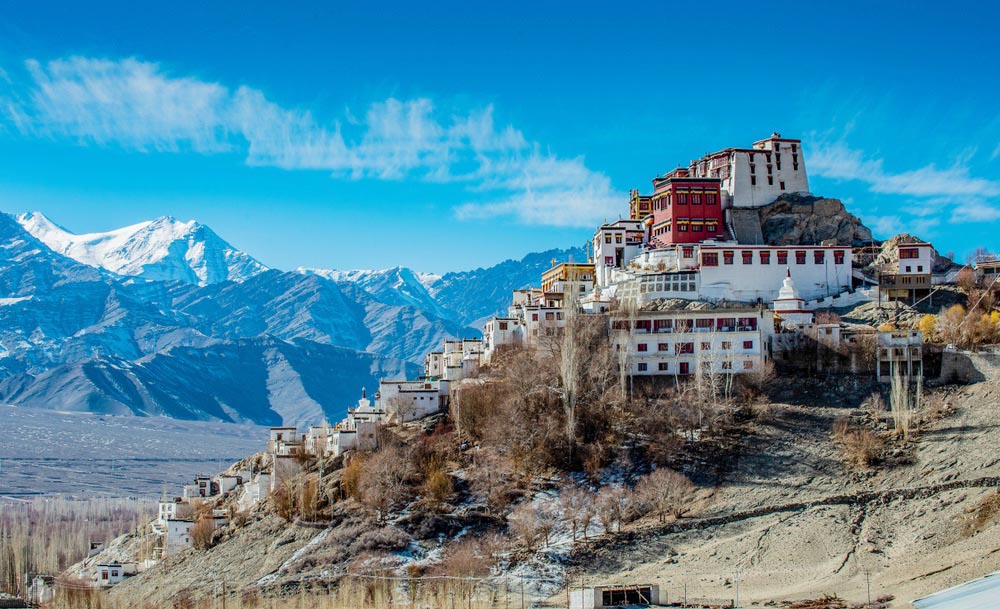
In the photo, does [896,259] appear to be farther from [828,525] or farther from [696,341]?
[828,525]

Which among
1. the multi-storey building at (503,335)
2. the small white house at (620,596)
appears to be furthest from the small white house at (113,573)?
the small white house at (620,596)

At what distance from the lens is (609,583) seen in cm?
5459

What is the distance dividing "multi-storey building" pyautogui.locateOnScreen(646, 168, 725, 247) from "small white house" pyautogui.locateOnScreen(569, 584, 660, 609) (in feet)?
148

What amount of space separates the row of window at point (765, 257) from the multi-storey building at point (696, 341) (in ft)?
29.4

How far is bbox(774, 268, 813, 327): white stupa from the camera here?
250ft

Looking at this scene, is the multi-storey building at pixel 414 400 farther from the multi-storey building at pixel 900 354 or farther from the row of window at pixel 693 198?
the multi-storey building at pixel 900 354

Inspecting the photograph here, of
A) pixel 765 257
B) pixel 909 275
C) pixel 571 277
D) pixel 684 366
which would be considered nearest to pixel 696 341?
pixel 684 366

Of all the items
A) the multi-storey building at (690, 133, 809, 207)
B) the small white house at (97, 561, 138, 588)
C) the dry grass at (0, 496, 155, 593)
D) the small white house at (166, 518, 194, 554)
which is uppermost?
the multi-storey building at (690, 133, 809, 207)

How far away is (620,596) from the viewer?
49.3m

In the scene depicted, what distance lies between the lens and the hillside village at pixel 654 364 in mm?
65938

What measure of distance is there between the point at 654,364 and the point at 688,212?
21.5m

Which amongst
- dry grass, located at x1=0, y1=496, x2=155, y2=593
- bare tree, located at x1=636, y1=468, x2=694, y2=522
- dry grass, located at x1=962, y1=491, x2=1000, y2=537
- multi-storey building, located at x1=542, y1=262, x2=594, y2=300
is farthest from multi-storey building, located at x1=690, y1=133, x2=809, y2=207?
dry grass, located at x1=0, y1=496, x2=155, y2=593

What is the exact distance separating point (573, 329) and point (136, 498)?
145329 millimetres

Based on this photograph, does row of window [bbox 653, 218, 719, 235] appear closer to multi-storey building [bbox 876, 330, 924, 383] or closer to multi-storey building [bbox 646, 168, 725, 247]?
multi-storey building [bbox 646, 168, 725, 247]
